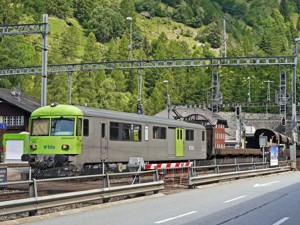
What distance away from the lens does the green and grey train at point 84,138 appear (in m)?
24.2

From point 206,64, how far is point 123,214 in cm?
3218

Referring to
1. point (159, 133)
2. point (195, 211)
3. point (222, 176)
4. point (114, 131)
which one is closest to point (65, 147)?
point (114, 131)

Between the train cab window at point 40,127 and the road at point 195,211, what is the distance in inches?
294

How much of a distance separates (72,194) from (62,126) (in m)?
10.6

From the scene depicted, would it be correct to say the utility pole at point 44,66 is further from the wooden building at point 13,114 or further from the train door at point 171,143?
the wooden building at point 13,114

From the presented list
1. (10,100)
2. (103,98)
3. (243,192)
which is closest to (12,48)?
(103,98)

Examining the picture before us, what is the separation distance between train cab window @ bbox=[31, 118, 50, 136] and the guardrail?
7.09 metres

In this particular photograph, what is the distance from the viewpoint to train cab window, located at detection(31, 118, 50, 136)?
995 inches

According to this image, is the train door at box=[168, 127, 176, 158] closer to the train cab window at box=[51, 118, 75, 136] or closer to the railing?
the railing

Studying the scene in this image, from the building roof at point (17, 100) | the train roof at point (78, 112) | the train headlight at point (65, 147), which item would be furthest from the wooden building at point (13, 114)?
the train headlight at point (65, 147)

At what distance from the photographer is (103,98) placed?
9556 centimetres

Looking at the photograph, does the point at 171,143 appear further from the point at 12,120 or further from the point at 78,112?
the point at 12,120

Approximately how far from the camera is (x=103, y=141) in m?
25.6

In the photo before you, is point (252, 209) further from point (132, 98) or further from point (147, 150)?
point (132, 98)
